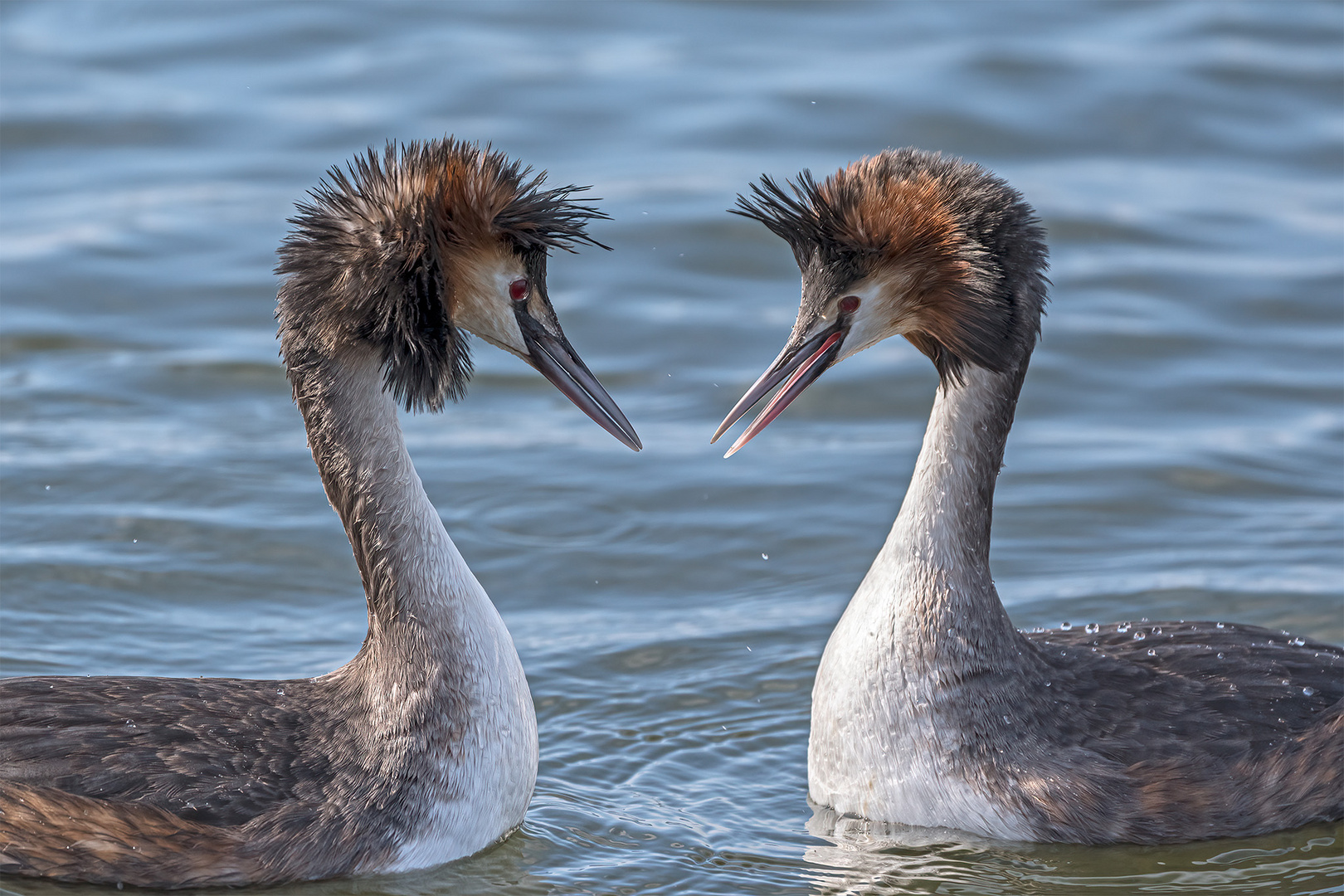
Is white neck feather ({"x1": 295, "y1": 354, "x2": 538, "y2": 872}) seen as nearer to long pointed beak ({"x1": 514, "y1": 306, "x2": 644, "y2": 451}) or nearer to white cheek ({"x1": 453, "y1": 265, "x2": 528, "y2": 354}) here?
white cheek ({"x1": 453, "y1": 265, "x2": 528, "y2": 354})

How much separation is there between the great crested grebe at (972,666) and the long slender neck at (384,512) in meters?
1.19

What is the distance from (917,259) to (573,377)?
128 cm

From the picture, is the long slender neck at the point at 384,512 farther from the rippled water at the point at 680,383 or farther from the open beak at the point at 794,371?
the open beak at the point at 794,371

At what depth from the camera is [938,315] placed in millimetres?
7230

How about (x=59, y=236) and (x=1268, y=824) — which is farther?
(x=59, y=236)

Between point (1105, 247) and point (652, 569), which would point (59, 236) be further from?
point (1105, 247)

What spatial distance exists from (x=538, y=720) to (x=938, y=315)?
253cm

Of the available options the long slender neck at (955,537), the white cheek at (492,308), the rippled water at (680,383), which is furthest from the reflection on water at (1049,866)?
the white cheek at (492,308)

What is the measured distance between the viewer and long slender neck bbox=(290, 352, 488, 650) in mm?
6992

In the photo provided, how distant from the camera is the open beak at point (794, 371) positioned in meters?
7.31

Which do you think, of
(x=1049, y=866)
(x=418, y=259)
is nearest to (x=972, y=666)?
(x=1049, y=866)

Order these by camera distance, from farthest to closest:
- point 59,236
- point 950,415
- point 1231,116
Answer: point 1231,116, point 59,236, point 950,415

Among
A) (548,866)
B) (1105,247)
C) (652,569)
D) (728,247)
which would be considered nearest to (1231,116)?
(1105,247)

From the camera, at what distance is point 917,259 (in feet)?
23.4
